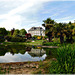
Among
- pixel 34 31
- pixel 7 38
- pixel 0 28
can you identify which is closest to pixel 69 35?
pixel 7 38

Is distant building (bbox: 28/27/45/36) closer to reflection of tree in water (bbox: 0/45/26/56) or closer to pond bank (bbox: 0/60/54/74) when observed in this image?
reflection of tree in water (bbox: 0/45/26/56)

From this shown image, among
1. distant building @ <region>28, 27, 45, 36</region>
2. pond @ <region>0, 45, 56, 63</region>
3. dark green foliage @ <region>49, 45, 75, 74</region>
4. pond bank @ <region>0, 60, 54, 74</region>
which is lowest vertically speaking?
pond @ <region>0, 45, 56, 63</region>

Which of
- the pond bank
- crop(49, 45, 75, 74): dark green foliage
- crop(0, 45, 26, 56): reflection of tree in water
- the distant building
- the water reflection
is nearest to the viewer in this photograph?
crop(49, 45, 75, 74): dark green foliage

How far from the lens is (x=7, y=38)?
3653 cm

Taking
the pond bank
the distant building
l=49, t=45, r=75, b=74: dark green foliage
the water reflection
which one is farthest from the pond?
the distant building

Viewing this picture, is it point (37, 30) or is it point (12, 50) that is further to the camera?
point (37, 30)

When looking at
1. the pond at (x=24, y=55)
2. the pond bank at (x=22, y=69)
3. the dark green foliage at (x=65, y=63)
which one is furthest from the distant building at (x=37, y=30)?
the dark green foliage at (x=65, y=63)

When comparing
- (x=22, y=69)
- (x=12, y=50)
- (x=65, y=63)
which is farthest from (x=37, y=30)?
(x=65, y=63)

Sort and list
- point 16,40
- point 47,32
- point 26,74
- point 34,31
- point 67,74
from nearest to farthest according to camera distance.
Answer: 1. point 67,74
2. point 26,74
3. point 47,32
4. point 16,40
5. point 34,31

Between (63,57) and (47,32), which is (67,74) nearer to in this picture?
(63,57)

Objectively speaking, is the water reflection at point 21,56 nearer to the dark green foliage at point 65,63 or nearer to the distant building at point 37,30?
the dark green foliage at point 65,63

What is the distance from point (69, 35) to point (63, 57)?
20511 mm

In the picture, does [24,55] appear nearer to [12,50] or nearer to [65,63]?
[12,50]

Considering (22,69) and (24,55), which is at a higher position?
(22,69)
